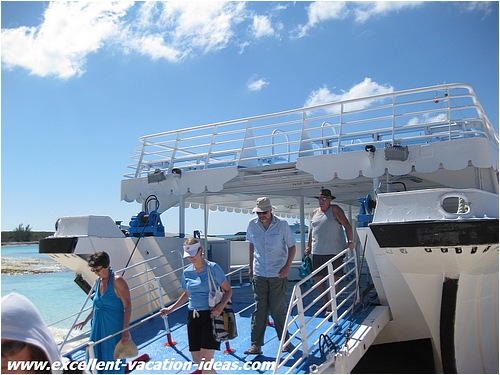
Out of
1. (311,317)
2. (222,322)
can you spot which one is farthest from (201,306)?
(311,317)

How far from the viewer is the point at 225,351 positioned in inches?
213

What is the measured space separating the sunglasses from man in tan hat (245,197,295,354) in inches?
145

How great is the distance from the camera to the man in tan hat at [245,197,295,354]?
507 cm

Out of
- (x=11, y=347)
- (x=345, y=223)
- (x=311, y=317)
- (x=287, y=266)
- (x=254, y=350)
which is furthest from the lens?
(x=345, y=223)

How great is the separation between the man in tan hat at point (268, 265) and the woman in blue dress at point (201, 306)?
42.1 inches

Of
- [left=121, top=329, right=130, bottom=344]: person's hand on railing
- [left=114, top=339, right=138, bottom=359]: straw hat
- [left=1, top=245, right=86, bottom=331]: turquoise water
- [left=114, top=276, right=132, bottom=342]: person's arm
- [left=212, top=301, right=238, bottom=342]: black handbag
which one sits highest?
[left=114, top=276, right=132, bottom=342]: person's arm

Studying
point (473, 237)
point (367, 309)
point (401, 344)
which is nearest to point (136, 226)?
point (367, 309)

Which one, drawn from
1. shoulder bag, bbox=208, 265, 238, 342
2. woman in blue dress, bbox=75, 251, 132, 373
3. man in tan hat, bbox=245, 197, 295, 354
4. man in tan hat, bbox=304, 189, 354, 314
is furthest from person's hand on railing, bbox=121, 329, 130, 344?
man in tan hat, bbox=304, 189, 354, 314

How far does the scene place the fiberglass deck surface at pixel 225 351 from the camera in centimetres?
483

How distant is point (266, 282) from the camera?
202 inches

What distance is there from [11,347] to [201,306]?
2694 mm

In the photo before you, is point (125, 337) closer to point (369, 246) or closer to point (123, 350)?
point (123, 350)

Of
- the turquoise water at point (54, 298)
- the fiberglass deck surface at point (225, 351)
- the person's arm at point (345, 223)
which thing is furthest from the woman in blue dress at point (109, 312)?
the turquoise water at point (54, 298)

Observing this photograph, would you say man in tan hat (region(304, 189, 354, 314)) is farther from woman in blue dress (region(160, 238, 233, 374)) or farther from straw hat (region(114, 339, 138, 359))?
straw hat (region(114, 339, 138, 359))
